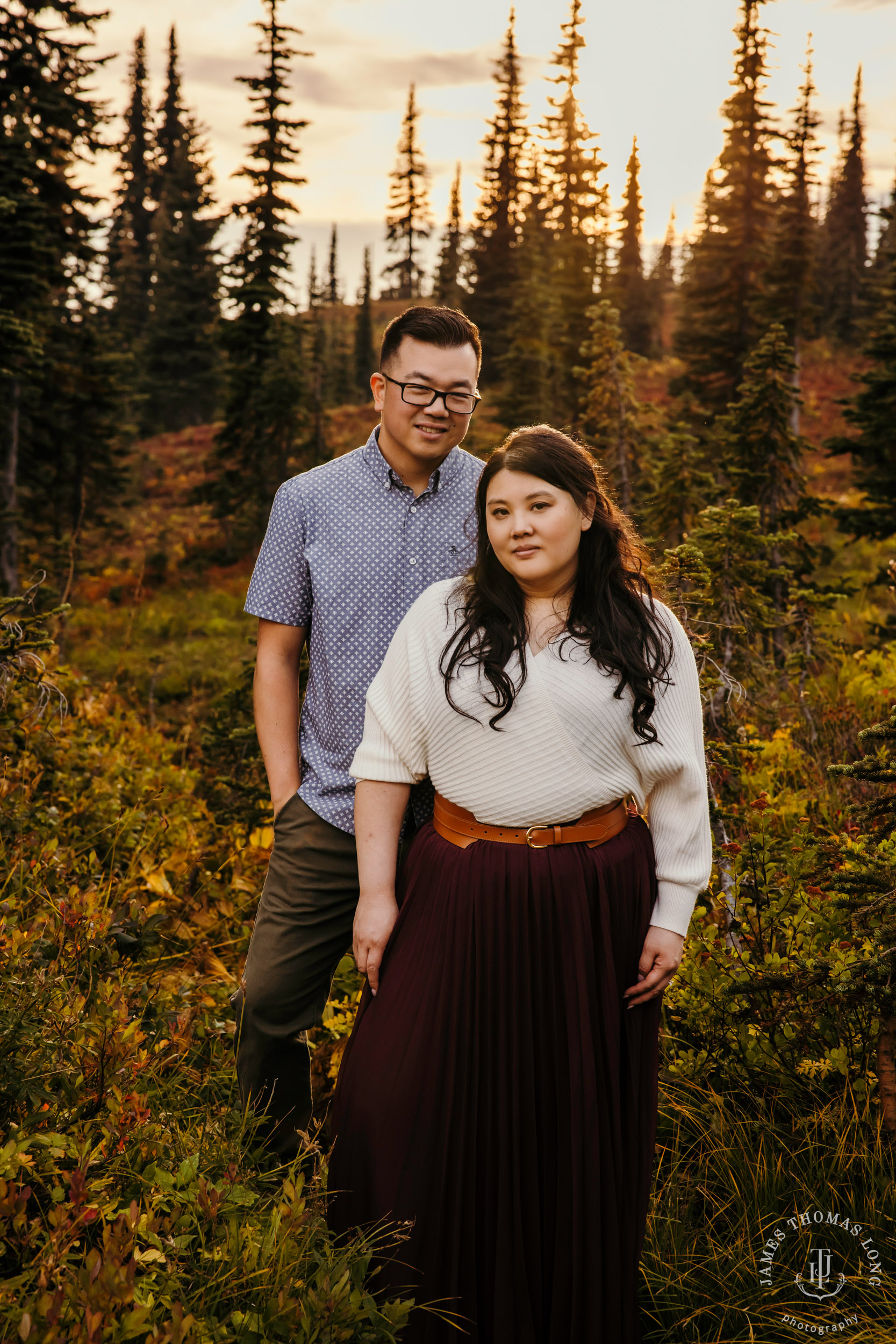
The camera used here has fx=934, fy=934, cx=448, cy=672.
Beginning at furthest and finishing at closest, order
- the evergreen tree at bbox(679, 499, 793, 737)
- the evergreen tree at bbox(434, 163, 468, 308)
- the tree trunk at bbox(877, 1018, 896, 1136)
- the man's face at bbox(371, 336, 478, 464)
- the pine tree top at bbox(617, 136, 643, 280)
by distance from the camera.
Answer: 1. the pine tree top at bbox(617, 136, 643, 280)
2. the evergreen tree at bbox(434, 163, 468, 308)
3. the evergreen tree at bbox(679, 499, 793, 737)
4. the man's face at bbox(371, 336, 478, 464)
5. the tree trunk at bbox(877, 1018, 896, 1136)

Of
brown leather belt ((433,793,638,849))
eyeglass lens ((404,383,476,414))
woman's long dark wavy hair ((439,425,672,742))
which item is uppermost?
eyeglass lens ((404,383,476,414))

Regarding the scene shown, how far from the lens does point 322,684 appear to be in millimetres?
2902

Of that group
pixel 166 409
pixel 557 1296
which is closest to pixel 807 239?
pixel 557 1296

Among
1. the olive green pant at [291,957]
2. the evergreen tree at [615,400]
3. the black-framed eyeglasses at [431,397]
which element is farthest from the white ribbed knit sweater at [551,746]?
the evergreen tree at [615,400]

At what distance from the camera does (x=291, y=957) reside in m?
2.85

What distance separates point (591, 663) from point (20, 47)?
1734cm

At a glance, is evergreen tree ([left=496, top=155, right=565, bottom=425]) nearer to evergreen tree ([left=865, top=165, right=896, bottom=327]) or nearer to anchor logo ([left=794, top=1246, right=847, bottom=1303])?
evergreen tree ([left=865, top=165, right=896, bottom=327])

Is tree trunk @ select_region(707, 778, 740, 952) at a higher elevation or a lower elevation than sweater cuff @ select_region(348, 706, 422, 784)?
lower

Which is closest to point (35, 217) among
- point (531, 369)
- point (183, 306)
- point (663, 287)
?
point (531, 369)

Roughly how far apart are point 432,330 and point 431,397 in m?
0.19

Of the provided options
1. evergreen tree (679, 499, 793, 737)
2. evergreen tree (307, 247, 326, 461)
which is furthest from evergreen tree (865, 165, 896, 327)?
evergreen tree (679, 499, 793, 737)

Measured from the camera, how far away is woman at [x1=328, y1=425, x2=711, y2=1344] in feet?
7.29

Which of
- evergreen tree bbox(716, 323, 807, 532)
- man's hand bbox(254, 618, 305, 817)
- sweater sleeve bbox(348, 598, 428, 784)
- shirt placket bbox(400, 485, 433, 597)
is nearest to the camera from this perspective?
sweater sleeve bbox(348, 598, 428, 784)

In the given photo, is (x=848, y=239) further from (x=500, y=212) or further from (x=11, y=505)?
(x=11, y=505)
